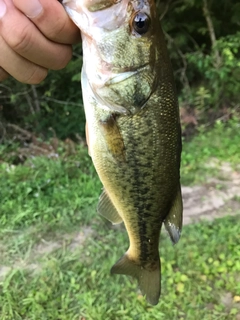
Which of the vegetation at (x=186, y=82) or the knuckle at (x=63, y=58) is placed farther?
the vegetation at (x=186, y=82)

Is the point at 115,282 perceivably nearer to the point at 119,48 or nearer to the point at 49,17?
the point at 119,48

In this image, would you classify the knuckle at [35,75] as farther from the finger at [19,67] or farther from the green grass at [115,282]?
the green grass at [115,282]

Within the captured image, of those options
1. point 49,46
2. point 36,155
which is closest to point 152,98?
point 49,46

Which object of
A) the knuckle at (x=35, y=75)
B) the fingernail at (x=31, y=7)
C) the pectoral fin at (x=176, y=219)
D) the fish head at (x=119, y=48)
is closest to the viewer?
the fingernail at (x=31, y=7)

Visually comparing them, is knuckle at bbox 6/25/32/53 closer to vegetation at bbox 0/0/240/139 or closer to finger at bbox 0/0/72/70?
finger at bbox 0/0/72/70

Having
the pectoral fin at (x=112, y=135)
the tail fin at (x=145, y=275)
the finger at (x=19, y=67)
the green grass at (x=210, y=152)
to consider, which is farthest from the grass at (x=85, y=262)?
the finger at (x=19, y=67)

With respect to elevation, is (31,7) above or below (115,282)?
above

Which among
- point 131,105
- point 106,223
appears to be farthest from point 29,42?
point 106,223
